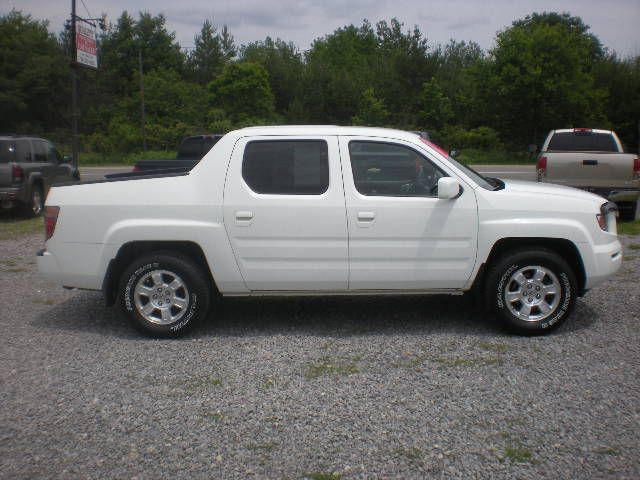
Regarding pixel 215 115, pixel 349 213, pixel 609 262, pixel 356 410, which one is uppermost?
pixel 215 115

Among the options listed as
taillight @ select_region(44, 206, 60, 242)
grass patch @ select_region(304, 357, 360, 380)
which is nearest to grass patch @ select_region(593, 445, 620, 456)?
grass patch @ select_region(304, 357, 360, 380)

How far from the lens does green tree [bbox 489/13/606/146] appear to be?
131 feet

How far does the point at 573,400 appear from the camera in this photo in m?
4.52

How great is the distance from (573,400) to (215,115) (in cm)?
4866

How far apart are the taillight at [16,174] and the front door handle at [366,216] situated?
10.7m

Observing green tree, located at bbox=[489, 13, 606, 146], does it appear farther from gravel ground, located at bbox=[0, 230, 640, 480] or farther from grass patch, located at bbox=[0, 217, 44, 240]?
gravel ground, located at bbox=[0, 230, 640, 480]

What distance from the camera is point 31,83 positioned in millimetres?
57812

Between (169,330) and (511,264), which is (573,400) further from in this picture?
(169,330)

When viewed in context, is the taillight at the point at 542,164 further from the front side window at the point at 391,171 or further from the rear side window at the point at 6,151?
the rear side window at the point at 6,151

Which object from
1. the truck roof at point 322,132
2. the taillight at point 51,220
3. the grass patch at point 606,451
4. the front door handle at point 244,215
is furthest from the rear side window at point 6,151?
the grass patch at point 606,451

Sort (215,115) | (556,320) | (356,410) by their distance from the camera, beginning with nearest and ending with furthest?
(356,410) → (556,320) → (215,115)

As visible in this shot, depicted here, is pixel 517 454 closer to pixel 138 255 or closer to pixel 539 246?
pixel 539 246

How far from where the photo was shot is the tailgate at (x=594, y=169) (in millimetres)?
11625

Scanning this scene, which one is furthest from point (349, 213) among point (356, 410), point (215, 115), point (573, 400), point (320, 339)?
point (215, 115)
